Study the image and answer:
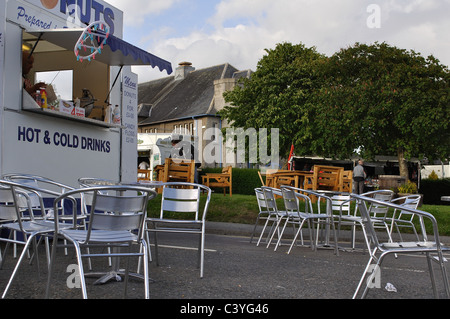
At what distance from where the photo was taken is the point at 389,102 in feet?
104

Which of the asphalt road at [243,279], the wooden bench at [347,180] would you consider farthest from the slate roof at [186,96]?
the asphalt road at [243,279]

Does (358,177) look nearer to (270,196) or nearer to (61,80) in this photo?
(61,80)

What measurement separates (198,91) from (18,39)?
51855 millimetres

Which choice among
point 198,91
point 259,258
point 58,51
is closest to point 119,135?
point 58,51

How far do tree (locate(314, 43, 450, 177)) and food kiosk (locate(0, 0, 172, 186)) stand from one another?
23461 millimetres

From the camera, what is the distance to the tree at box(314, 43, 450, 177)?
102 ft

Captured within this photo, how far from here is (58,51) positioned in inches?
453

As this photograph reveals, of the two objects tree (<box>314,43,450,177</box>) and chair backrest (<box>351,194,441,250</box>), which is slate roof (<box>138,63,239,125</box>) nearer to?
tree (<box>314,43,450,177</box>)

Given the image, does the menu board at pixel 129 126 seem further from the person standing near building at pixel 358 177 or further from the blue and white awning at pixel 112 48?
the person standing near building at pixel 358 177

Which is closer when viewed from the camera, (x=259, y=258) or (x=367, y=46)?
(x=259, y=258)

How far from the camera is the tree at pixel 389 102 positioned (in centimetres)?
3112
